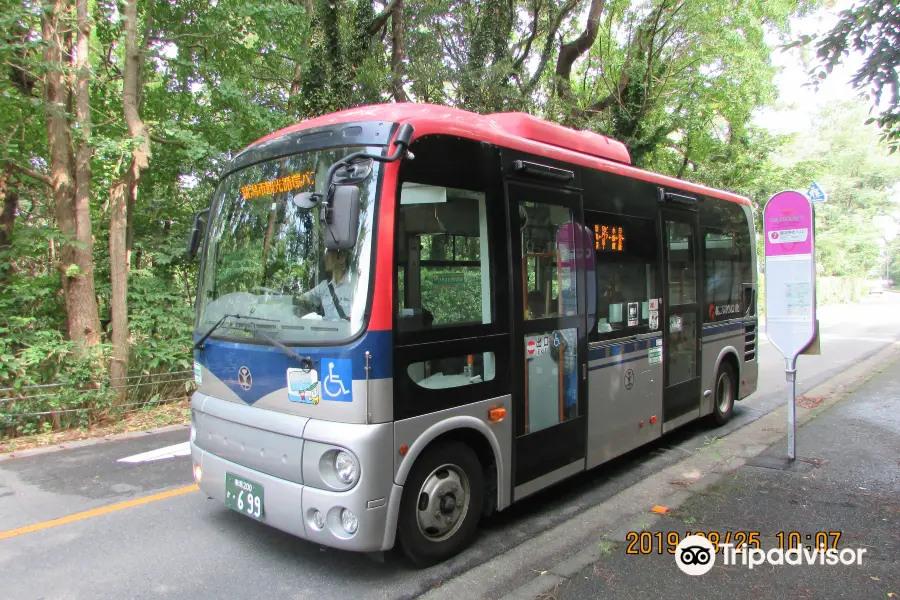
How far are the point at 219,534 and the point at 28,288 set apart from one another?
6041 millimetres

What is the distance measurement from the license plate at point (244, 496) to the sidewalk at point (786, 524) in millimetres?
1657

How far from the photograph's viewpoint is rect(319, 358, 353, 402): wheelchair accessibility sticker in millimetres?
3199

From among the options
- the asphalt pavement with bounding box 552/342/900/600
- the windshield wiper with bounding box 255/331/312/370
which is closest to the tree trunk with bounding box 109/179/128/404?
the windshield wiper with bounding box 255/331/312/370

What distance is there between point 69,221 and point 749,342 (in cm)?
993

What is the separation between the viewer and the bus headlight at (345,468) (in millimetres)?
3199

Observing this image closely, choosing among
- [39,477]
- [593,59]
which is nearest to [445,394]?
[39,477]

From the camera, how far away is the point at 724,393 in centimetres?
757

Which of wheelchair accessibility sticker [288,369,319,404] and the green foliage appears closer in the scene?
wheelchair accessibility sticker [288,369,319,404]

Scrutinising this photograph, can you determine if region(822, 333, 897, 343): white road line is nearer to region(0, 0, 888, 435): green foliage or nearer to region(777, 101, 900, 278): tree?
region(0, 0, 888, 435): green foliage

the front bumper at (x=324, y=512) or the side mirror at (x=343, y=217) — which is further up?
the side mirror at (x=343, y=217)

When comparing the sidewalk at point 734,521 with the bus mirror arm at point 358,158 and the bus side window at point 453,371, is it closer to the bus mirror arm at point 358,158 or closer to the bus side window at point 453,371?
the bus side window at point 453,371

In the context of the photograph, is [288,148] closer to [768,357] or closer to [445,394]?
[445,394]

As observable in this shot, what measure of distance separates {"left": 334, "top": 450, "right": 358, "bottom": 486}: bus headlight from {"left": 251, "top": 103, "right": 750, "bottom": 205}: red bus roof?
1.95m

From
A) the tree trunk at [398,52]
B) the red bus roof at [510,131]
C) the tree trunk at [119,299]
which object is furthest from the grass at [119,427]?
the tree trunk at [398,52]
